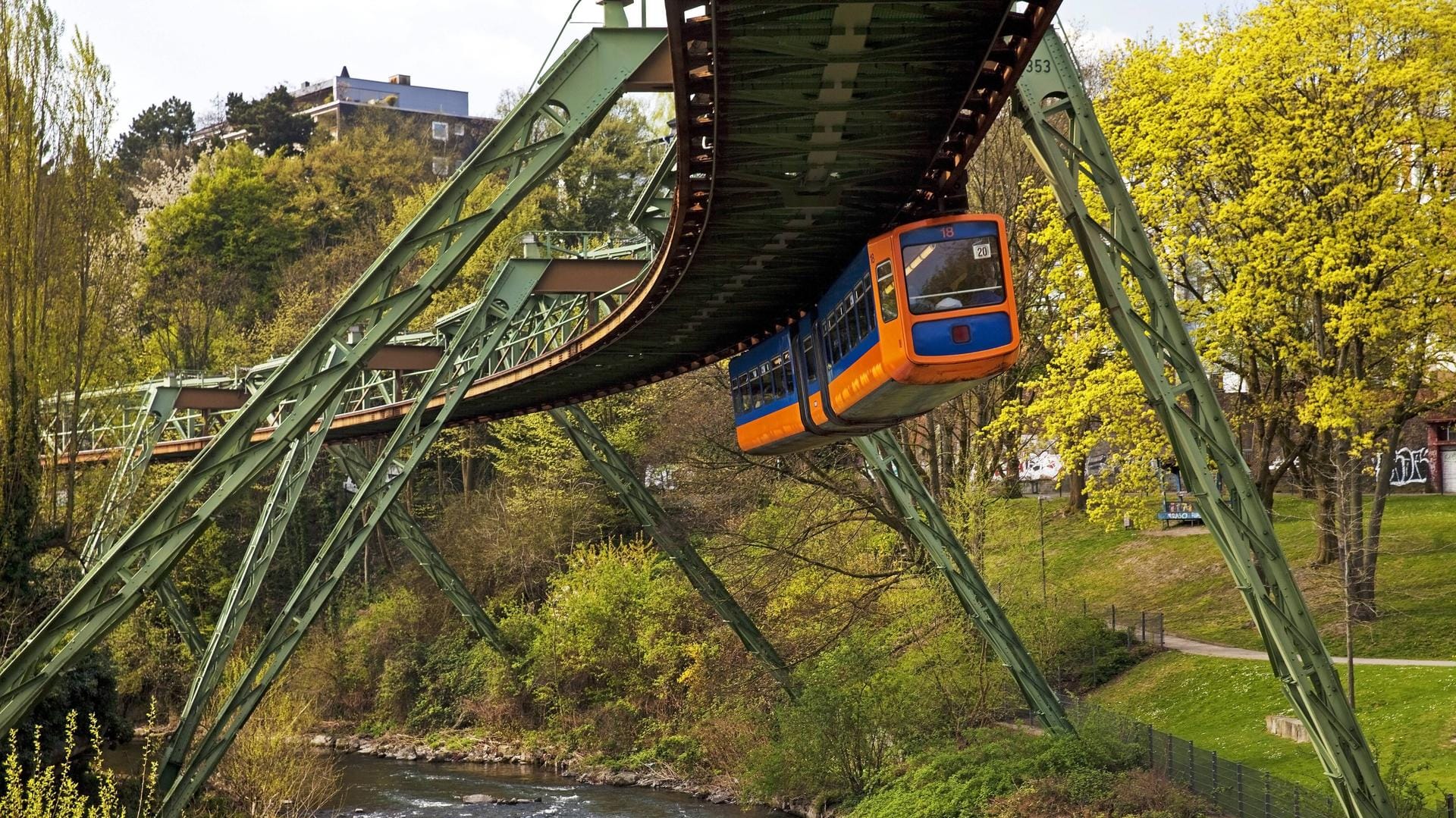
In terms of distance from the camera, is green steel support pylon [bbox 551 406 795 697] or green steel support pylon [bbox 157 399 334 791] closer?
green steel support pylon [bbox 157 399 334 791]

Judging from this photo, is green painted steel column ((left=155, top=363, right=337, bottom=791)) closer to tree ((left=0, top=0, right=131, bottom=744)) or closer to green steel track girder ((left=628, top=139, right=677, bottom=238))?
tree ((left=0, top=0, right=131, bottom=744))

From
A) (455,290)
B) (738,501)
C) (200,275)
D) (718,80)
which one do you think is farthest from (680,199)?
(200,275)

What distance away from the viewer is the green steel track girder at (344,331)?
13773 millimetres

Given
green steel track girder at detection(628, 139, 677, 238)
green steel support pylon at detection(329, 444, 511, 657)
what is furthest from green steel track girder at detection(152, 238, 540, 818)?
green steel support pylon at detection(329, 444, 511, 657)

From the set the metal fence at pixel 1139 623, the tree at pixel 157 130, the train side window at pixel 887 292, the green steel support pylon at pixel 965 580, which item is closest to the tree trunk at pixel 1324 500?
the metal fence at pixel 1139 623

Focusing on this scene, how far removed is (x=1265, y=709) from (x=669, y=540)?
1237 cm

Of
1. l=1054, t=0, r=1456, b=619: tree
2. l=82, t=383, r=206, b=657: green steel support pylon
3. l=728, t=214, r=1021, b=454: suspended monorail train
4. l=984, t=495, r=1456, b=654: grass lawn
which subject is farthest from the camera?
l=82, t=383, r=206, b=657: green steel support pylon

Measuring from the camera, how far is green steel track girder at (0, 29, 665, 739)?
13773 millimetres

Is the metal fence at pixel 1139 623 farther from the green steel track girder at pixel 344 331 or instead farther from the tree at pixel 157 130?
the tree at pixel 157 130

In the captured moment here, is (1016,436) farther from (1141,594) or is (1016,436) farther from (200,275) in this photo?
(200,275)

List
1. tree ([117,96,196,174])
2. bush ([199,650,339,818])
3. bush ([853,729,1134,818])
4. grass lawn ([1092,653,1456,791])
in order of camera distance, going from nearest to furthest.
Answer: bush ([853,729,1134,818]) → grass lawn ([1092,653,1456,791]) → bush ([199,650,339,818]) → tree ([117,96,196,174])

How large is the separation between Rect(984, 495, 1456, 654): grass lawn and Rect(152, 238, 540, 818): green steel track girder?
11.3m

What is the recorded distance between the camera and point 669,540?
103ft

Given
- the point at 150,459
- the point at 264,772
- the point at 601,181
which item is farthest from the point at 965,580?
the point at 601,181
